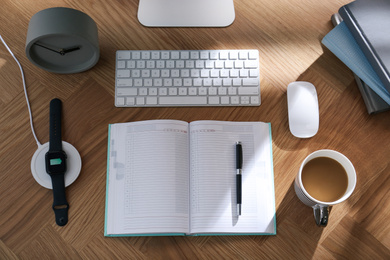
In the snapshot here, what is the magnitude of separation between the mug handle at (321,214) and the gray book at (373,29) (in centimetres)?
32

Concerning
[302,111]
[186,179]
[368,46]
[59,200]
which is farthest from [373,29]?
[59,200]

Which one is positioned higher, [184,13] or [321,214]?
[184,13]

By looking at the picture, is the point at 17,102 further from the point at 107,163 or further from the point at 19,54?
the point at 107,163

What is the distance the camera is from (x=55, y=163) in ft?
2.88

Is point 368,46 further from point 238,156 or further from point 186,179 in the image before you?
point 186,179

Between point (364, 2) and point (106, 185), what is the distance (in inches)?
30.6

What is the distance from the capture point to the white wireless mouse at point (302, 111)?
3.03 feet

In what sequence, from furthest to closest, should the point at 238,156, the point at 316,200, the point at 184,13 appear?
1. the point at 184,13
2. the point at 238,156
3. the point at 316,200

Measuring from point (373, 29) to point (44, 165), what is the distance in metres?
0.86

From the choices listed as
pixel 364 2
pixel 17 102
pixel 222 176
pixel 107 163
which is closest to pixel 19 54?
pixel 17 102

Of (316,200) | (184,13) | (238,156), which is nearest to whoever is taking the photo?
(316,200)

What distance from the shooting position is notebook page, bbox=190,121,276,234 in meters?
0.87

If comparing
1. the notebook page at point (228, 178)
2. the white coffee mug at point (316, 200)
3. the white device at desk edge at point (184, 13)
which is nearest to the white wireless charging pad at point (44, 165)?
the notebook page at point (228, 178)

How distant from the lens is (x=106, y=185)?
0.90 meters
